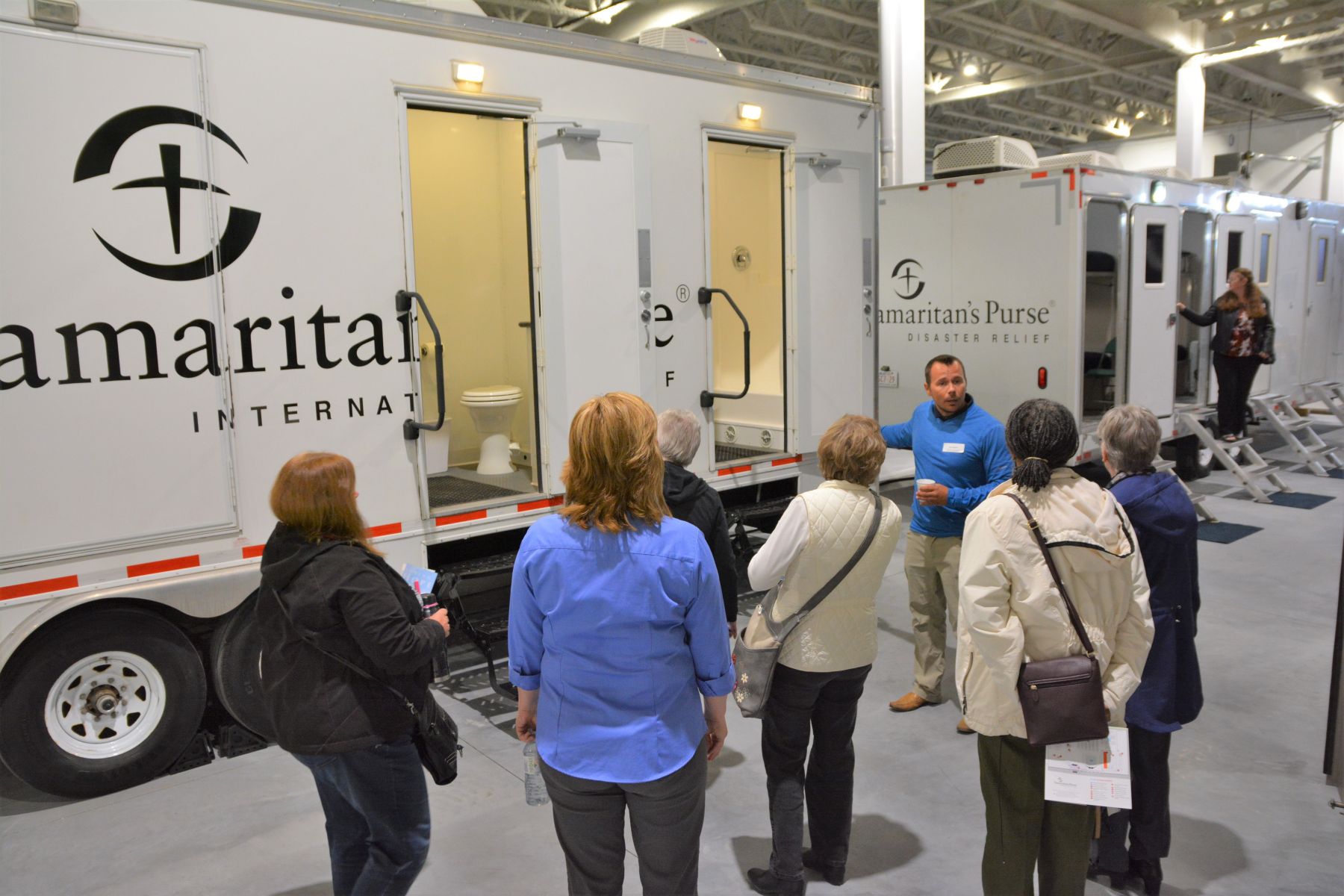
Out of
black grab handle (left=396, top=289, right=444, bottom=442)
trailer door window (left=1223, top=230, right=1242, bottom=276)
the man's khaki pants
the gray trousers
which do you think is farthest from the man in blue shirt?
trailer door window (left=1223, top=230, right=1242, bottom=276)

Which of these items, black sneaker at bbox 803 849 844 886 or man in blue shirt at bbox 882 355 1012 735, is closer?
black sneaker at bbox 803 849 844 886

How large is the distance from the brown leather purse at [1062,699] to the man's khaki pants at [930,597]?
1.73m

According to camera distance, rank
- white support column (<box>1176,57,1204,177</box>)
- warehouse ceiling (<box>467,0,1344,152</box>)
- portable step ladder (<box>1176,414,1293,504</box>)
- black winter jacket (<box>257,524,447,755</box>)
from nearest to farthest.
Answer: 1. black winter jacket (<box>257,524,447,755</box>)
2. portable step ladder (<box>1176,414,1293,504</box>)
3. warehouse ceiling (<box>467,0,1344,152</box>)
4. white support column (<box>1176,57,1204,177</box>)

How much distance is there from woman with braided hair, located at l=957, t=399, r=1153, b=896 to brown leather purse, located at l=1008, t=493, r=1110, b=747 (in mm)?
30

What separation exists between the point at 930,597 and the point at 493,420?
2.91 metres

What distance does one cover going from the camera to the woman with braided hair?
7.60 ft

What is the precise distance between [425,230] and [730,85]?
220 centimetres

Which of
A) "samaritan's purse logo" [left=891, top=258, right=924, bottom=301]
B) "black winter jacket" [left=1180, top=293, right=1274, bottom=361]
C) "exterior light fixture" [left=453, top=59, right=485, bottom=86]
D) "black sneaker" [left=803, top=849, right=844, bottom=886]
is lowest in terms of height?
"black sneaker" [left=803, top=849, right=844, bottom=886]

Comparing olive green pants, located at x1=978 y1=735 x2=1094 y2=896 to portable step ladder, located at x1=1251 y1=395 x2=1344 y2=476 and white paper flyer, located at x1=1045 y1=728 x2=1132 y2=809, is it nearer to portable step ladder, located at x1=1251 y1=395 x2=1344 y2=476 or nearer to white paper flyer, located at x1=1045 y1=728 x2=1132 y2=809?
white paper flyer, located at x1=1045 y1=728 x2=1132 y2=809

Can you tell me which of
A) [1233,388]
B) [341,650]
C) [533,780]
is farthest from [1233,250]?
[341,650]

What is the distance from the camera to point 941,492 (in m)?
3.86

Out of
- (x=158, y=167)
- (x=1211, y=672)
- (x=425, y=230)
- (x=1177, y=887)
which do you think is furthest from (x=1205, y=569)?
(x=158, y=167)

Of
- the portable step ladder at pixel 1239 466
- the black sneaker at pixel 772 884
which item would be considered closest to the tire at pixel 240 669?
the black sneaker at pixel 772 884

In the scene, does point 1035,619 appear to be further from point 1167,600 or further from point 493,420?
point 493,420
